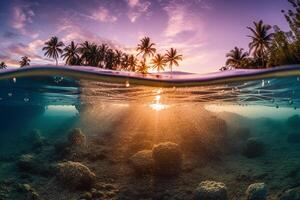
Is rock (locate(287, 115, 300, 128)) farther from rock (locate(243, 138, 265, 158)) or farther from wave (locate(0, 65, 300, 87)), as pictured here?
wave (locate(0, 65, 300, 87))

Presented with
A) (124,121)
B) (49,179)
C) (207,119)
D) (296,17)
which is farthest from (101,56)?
(296,17)

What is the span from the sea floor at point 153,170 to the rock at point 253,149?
0.09m

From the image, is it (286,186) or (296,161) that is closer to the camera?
(286,186)

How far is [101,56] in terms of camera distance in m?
67.0

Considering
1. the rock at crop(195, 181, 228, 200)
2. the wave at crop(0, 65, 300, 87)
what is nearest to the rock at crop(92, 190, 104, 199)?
the rock at crop(195, 181, 228, 200)

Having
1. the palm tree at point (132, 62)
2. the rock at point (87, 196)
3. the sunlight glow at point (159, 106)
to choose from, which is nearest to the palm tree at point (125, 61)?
the palm tree at point (132, 62)

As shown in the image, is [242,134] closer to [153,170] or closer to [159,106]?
[159,106]

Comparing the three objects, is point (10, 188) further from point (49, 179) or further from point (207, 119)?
point (207, 119)

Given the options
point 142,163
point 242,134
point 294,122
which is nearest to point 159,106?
point 242,134

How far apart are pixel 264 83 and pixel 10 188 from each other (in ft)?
55.7

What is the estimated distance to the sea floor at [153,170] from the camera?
1717cm

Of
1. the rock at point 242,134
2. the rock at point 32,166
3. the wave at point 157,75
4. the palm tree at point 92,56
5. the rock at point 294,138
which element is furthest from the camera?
the palm tree at point 92,56

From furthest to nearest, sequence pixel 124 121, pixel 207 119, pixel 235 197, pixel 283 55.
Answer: pixel 124 121 → pixel 207 119 → pixel 235 197 → pixel 283 55

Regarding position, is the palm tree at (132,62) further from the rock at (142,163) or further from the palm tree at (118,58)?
the rock at (142,163)
